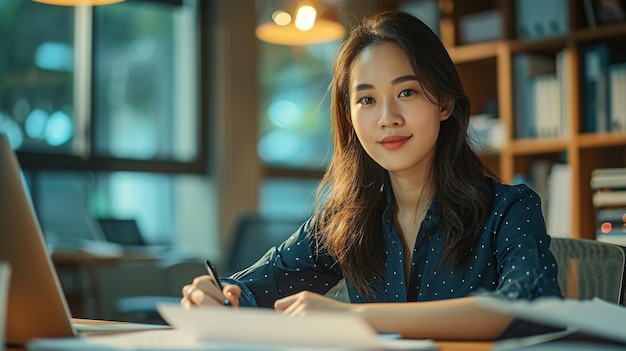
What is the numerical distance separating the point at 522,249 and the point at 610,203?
2334 millimetres

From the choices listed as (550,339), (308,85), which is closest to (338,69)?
(550,339)

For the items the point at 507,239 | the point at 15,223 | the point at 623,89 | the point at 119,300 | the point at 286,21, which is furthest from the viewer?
the point at 119,300

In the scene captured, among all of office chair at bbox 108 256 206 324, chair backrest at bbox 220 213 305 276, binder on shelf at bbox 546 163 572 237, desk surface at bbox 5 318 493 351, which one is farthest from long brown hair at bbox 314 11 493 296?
chair backrest at bbox 220 213 305 276

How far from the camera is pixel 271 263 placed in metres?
1.79

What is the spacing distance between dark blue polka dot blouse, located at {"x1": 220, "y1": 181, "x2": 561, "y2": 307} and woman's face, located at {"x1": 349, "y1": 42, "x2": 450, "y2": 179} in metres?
0.12

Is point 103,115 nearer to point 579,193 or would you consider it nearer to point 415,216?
point 579,193

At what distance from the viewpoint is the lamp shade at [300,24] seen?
3941 mm

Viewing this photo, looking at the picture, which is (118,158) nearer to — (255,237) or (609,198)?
(255,237)

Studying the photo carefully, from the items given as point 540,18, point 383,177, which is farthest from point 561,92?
point 383,177

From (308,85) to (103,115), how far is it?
141cm

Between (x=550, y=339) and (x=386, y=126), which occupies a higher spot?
(x=386, y=126)

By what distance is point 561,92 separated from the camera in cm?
384

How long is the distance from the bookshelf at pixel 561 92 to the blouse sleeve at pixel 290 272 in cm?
196

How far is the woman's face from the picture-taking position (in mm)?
1670
